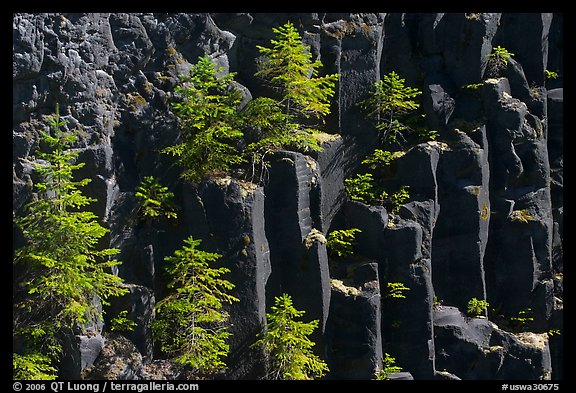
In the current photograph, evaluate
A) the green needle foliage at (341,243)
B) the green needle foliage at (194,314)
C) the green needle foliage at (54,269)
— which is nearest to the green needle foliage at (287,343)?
A: the green needle foliage at (194,314)

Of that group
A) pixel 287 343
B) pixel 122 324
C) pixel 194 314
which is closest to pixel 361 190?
pixel 287 343

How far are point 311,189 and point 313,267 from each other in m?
1.91

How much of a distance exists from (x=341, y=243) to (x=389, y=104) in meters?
3.80

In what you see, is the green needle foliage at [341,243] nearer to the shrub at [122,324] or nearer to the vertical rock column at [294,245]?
the vertical rock column at [294,245]

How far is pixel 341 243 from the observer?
64.6 ft

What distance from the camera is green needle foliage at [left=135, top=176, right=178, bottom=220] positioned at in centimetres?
1861

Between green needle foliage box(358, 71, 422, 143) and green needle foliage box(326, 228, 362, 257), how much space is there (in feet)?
9.01

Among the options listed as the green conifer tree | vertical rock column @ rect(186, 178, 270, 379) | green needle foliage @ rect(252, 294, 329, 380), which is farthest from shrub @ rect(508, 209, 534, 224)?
vertical rock column @ rect(186, 178, 270, 379)

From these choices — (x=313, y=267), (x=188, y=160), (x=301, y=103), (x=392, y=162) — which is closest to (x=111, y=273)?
(x=188, y=160)

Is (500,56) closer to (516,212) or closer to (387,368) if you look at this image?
(516,212)

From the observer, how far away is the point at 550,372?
822 inches

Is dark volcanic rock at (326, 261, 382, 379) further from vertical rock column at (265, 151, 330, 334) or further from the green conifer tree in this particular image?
the green conifer tree

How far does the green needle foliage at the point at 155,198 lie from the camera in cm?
1861

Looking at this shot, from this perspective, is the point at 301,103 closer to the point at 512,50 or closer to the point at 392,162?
the point at 392,162
